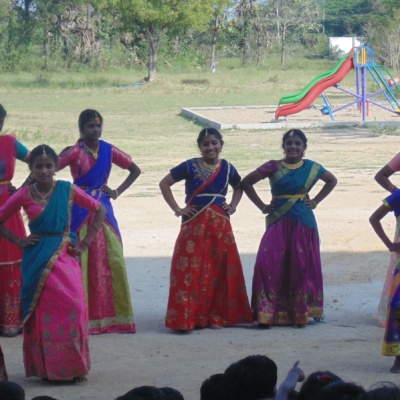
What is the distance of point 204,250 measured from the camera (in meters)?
7.86

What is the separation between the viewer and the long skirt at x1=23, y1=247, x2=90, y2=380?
6.09m

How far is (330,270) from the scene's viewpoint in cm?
1002

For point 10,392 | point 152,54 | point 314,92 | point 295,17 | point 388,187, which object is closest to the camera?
point 10,392

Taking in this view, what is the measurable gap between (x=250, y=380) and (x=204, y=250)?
4283 millimetres

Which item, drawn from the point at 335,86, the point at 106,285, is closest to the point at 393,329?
the point at 106,285

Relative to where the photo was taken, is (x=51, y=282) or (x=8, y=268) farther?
(x=8, y=268)

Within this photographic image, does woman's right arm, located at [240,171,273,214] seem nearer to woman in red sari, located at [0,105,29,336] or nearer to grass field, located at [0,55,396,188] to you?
woman in red sari, located at [0,105,29,336]

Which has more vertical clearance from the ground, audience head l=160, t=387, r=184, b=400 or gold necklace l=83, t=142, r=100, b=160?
gold necklace l=83, t=142, r=100, b=160

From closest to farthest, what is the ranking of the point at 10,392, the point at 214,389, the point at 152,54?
the point at 10,392
the point at 214,389
the point at 152,54

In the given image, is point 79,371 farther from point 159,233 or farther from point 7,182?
point 159,233

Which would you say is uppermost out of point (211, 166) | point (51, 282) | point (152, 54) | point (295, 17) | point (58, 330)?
point (295, 17)

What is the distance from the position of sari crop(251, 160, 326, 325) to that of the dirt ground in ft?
0.58

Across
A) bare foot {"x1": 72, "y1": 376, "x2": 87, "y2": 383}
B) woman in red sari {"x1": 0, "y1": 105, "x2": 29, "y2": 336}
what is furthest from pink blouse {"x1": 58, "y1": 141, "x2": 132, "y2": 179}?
bare foot {"x1": 72, "y1": 376, "x2": 87, "y2": 383}

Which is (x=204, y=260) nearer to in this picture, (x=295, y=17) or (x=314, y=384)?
(x=314, y=384)
